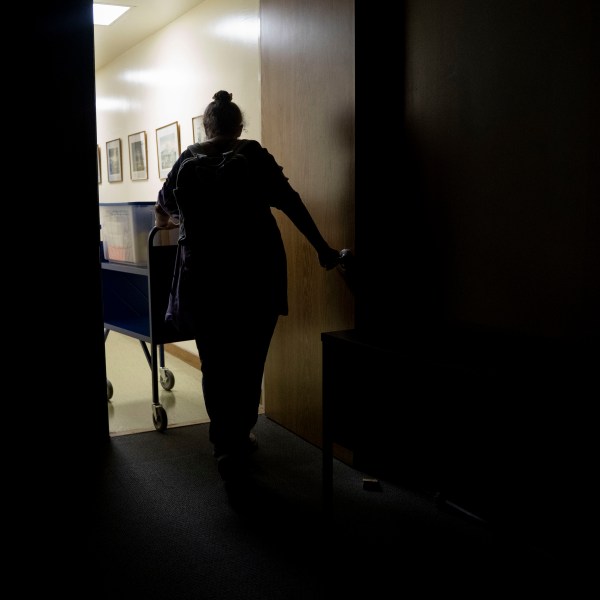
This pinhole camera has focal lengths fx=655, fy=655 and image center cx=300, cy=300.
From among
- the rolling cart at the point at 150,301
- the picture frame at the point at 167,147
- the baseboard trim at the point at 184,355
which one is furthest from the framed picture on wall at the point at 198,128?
the baseboard trim at the point at 184,355

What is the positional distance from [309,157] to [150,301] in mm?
1133

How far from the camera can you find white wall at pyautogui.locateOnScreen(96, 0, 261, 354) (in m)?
4.24

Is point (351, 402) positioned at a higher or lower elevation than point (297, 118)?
lower

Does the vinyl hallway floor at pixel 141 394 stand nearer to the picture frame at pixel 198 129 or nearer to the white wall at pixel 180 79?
the white wall at pixel 180 79

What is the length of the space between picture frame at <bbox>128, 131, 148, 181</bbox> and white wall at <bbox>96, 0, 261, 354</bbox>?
0.08 m

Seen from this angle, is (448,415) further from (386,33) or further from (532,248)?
(386,33)

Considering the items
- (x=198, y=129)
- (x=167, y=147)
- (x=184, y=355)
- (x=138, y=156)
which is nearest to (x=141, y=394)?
(x=184, y=355)

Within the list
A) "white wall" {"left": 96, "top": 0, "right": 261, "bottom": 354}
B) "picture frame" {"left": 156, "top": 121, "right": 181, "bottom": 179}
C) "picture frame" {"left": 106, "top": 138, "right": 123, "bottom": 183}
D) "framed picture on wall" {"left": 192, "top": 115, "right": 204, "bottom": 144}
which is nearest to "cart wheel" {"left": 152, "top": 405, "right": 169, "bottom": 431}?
"white wall" {"left": 96, "top": 0, "right": 261, "bottom": 354}

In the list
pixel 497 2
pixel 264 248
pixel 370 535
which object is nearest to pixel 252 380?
pixel 264 248

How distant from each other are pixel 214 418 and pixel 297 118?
1460 mm

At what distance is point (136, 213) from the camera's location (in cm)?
371

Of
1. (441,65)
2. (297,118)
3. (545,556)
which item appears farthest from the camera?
(297,118)

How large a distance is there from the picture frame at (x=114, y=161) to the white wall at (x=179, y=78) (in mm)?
77

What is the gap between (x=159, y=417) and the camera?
11.1 ft
